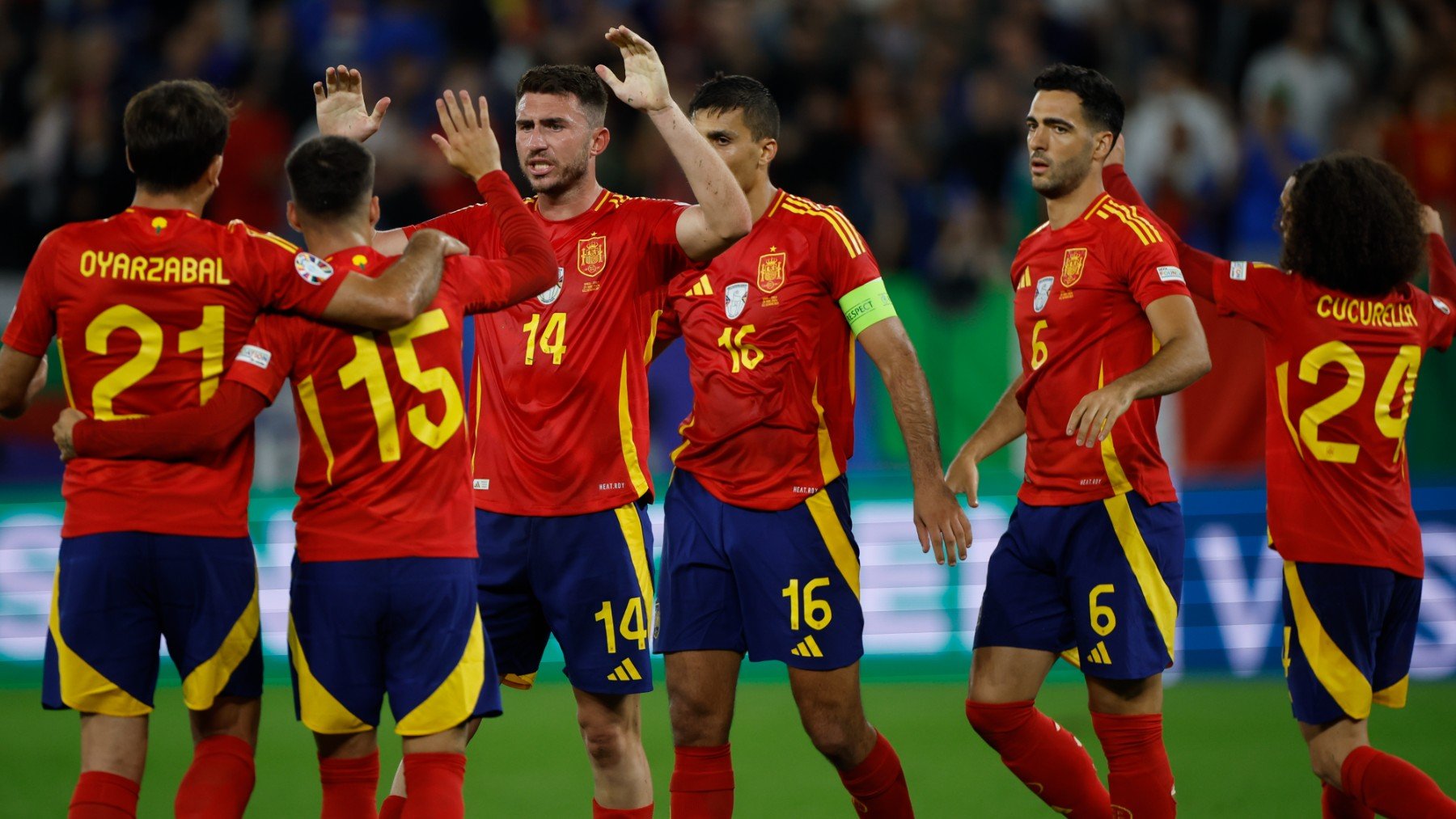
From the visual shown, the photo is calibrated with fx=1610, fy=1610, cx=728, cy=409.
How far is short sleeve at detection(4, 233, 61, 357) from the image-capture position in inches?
175

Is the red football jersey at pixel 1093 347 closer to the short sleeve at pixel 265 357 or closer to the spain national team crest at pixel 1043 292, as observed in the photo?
the spain national team crest at pixel 1043 292

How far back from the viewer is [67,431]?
4434 millimetres

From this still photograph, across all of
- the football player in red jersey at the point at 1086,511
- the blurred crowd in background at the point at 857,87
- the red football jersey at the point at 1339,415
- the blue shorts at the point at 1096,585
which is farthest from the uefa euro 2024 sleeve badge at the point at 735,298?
the blurred crowd in background at the point at 857,87

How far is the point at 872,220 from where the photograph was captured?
12.4m

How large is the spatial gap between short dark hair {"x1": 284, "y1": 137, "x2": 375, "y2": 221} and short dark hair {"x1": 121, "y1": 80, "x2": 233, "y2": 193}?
244 millimetres

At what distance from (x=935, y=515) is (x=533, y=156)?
1.83 meters

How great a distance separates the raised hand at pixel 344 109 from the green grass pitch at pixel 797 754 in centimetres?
288

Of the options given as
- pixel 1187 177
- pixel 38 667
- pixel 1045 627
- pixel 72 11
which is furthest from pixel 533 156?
pixel 72 11

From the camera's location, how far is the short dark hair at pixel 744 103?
571cm

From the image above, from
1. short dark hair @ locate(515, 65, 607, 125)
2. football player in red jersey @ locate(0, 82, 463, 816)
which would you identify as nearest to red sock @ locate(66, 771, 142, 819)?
football player in red jersey @ locate(0, 82, 463, 816)

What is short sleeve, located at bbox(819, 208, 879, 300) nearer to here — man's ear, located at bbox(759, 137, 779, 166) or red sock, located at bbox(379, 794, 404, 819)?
man's ear, located at bbox(759, 137, 779, 166)

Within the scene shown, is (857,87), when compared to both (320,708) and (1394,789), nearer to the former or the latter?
(1394,789)

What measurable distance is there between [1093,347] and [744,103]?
1489mm

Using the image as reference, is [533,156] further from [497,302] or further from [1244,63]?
[1244,63]
